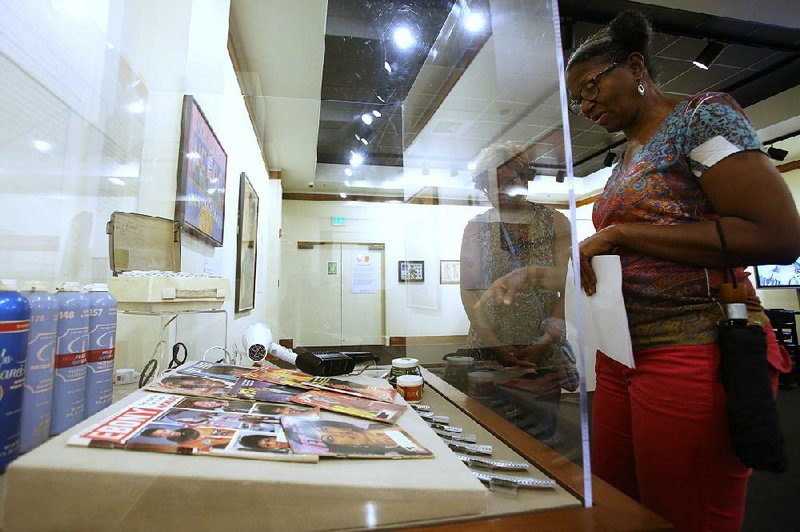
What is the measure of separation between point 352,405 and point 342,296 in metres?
3.82

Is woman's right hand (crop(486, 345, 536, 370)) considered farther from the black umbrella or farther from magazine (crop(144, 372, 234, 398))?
magazine (crop(144, 372, 234, 398))

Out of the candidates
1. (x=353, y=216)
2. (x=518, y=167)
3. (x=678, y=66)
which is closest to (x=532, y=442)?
(x=518, y=167)

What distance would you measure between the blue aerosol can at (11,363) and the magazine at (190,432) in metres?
0.12

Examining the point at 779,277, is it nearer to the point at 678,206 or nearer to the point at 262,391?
the point at 678,206

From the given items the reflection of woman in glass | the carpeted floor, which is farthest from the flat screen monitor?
the reflection of woman in glass

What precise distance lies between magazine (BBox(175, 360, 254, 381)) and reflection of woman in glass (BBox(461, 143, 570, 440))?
0.61 meters

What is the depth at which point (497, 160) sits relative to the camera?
149 cm

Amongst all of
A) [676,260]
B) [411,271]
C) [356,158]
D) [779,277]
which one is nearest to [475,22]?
[411,271]

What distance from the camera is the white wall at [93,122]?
2.51 feet

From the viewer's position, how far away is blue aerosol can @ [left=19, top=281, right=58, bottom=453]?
504 mm

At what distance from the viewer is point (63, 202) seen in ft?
3.04

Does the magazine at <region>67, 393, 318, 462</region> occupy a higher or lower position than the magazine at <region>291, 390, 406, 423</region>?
higher

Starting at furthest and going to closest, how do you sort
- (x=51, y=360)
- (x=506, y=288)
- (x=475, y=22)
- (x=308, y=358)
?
(x=475, y=22) < (x=506, y=288) < (x=308, y=358) < (x=51, y=360)

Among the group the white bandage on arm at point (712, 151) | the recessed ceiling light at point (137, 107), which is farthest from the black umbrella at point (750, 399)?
the recessed ceiling light at point (137, 107)
